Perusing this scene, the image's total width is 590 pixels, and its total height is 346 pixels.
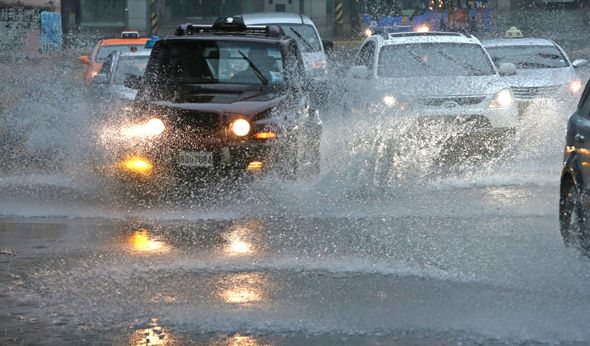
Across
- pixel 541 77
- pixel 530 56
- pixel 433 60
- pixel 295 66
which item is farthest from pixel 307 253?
pixel 530 56

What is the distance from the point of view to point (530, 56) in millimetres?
14836

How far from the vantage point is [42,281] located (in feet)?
17.9

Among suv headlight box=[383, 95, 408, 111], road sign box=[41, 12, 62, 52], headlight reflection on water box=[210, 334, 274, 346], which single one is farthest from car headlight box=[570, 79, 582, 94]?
road sign box=[41, 12, 62, 52]

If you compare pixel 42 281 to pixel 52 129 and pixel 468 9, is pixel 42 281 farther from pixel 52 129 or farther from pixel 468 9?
pixel 468 9

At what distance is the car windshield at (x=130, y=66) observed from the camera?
13.2 m

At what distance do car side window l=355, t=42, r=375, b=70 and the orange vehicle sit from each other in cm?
440

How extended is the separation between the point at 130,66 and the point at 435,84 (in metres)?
5.18

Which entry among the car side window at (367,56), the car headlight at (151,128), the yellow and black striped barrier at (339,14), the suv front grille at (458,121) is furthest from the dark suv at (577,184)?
the yellow and black striped barrier at (339,14)

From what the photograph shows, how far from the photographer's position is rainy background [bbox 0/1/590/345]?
15.0 ft

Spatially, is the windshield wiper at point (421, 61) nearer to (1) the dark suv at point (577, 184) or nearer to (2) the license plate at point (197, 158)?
(2) the license plate at point (197, 158)

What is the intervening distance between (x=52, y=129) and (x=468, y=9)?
878 inches

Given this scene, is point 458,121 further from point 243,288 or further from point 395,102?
point 243,288

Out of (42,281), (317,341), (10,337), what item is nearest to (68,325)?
(10,337)

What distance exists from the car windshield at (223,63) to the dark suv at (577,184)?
343 centimetres
